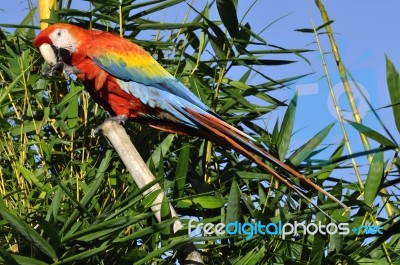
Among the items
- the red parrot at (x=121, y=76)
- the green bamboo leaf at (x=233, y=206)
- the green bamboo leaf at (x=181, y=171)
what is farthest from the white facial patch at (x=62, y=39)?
the green bamboo leaf at (x=233, y=206)

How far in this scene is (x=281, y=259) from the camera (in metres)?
1.38

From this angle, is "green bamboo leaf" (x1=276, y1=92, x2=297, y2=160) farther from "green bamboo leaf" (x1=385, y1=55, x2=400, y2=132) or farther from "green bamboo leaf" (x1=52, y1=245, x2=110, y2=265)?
"green bamboo leaf" (x1=52, y1=245, x2=110, y2=265)

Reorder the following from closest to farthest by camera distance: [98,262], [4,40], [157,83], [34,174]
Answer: [98,262] → [34,174] → [157,83] → [4,40]

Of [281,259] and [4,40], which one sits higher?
[4,40]

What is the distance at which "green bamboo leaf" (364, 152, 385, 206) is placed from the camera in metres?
1.29

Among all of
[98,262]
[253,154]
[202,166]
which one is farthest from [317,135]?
[98,262]

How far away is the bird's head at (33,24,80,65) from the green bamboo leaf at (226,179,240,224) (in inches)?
20.4

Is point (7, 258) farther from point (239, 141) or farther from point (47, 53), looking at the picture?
point (47, 53)

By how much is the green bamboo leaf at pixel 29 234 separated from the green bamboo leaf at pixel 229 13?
26.2 inches

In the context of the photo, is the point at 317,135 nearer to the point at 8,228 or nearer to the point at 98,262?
the point at 98,262

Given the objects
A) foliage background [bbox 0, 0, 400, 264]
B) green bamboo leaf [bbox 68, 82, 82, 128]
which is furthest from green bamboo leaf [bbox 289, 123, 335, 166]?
green bamboo leaf [bbox 68, 82, 82, 128]

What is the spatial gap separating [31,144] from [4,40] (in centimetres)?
34

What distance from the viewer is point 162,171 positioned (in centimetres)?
138

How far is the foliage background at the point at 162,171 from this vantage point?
1275 millimetres
